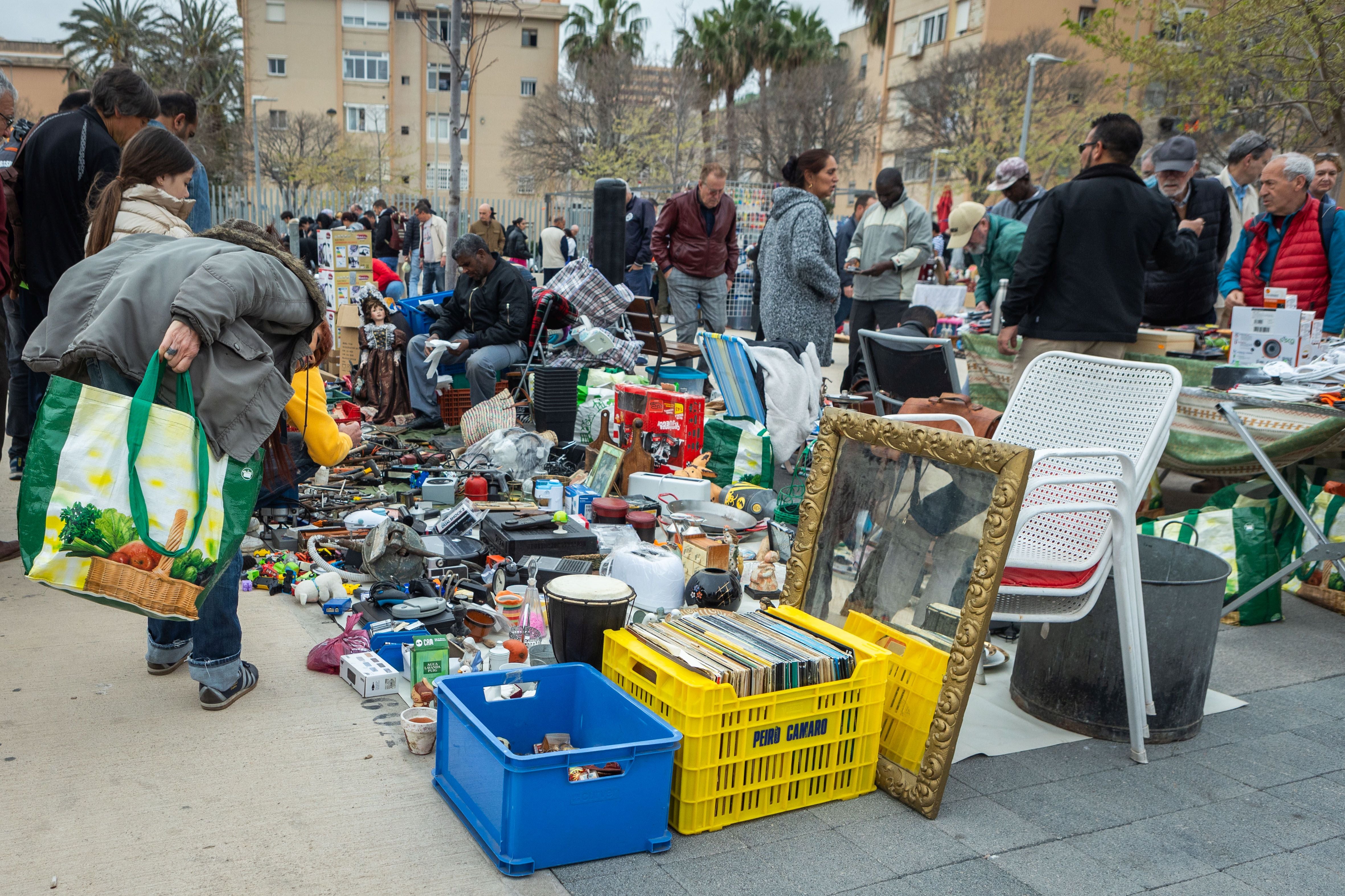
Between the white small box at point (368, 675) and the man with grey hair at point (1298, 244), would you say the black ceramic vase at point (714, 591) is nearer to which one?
the white small box at point (368, 675)

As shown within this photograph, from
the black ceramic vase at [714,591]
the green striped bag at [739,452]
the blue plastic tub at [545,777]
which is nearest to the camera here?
the blue plastic tub at [545,777]

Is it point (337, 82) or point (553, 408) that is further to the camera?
point (337, 82)

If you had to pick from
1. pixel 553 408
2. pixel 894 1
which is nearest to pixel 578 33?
pixel 894 1

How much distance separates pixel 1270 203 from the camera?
561cm

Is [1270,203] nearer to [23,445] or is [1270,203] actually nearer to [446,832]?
[446,832]

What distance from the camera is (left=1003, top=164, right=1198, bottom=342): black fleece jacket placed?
15.5ft

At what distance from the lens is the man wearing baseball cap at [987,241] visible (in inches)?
279

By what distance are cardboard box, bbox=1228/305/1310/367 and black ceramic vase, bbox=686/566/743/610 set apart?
9.36ft

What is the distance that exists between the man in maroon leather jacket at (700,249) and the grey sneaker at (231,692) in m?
5.93

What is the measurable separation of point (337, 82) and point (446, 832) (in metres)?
50.4

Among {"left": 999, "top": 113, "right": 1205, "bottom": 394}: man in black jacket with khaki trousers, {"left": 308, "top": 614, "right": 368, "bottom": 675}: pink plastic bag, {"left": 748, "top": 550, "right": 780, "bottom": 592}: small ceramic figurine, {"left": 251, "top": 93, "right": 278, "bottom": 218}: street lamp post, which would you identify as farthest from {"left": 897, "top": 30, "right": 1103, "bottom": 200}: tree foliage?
{"left": 308, "top": 614, "right": 368, "bottom": 675}: pink plastic bag

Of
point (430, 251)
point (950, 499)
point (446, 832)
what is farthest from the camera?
point (430, 251)

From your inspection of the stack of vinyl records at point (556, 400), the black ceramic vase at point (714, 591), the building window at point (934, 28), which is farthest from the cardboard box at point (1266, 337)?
the building window at point (934, 28)

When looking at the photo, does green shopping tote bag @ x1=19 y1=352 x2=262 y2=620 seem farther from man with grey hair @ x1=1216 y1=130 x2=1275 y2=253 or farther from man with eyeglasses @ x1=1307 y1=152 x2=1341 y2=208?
man with eyeglasses @ x1=1307 y1=152 x2=1341 y2=208
